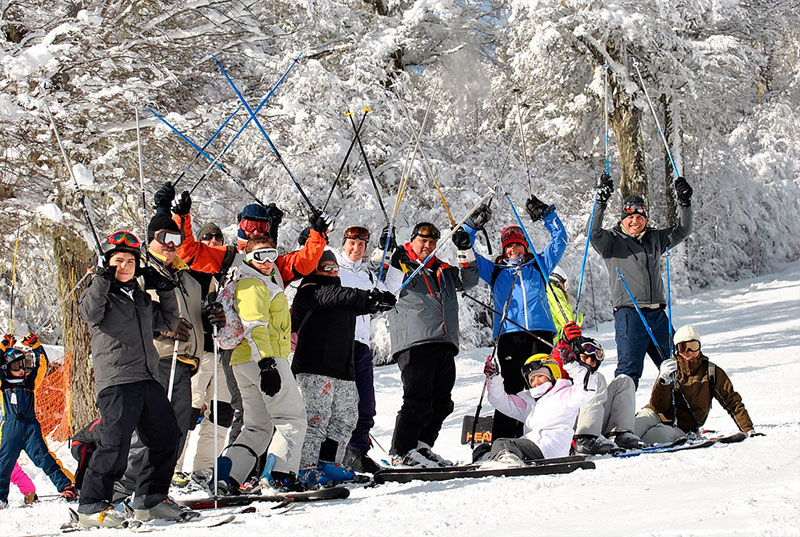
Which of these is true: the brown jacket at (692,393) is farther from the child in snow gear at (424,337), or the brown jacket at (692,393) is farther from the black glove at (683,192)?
the child in snow gear at (424,337)

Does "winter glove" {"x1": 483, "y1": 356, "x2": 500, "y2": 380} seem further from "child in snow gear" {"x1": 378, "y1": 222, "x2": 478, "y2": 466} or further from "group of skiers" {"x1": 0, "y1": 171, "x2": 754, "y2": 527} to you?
"child in snow gear" {"x1": 378, "y1": 222, "x2": 478, "y2": 466}

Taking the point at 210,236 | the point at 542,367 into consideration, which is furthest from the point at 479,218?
the point at 210,236

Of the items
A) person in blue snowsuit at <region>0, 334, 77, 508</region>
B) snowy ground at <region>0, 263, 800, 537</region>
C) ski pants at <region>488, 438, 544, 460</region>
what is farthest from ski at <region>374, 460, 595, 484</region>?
person in blue snowsuit at <region>0, 334, 77, 508</region>

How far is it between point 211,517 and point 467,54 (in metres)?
11.4

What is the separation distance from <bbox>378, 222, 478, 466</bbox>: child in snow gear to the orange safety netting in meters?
5.33

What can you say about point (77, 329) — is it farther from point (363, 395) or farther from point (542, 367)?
point (542, 367)

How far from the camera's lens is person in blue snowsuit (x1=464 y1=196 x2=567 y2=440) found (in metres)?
5.62

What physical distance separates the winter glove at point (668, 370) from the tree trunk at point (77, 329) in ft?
19.0

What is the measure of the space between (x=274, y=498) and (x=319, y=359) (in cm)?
92

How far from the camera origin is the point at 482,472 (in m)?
4.55

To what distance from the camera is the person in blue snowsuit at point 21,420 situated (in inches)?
222

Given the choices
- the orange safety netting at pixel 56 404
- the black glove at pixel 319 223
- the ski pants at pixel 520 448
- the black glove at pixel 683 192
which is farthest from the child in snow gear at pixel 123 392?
the orange safety netting at pixel 56 404

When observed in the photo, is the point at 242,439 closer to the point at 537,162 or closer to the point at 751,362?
the point at 751,362

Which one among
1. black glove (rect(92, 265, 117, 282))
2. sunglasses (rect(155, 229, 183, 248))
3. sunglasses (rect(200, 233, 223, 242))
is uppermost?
sunglasses (rect(200, 233, 223, 242))
